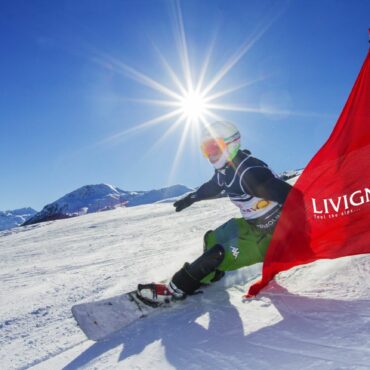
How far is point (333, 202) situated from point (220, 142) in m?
1.31

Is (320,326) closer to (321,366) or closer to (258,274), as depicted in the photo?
(321,366)

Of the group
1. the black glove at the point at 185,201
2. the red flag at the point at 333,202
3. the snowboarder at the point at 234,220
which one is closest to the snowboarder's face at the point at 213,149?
the snowboarder at the point at 234,220

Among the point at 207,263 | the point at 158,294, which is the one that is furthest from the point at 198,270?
the point at 158,294

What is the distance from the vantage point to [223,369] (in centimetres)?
208

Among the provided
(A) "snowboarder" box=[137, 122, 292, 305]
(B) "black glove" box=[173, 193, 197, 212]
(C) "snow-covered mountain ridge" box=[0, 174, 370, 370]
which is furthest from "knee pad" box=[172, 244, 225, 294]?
(B) "black glove" box=[173, 193, 197, 212]

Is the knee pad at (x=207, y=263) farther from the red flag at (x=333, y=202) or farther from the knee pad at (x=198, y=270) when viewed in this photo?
the red flag at (x=333, y=202)

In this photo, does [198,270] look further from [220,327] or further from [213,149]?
[213,149]

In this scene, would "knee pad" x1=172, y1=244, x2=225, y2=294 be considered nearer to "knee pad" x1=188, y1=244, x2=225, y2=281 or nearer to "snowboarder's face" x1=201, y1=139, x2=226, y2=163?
"knee pad" x1=188, y1=244, x2=225, y2=281

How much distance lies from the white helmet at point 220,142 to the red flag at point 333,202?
848mm

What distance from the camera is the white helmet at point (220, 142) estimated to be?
403 centimetres

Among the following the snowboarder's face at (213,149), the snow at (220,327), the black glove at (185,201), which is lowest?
the snow at (220,327)

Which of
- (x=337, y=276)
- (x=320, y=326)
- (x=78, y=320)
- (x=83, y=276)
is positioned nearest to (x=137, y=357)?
(x=78, y=320)

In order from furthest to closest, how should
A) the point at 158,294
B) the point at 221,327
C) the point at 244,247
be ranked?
the point at 244,247 < the point at 158,294 < the point at 221,327

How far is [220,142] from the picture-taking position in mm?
4051
